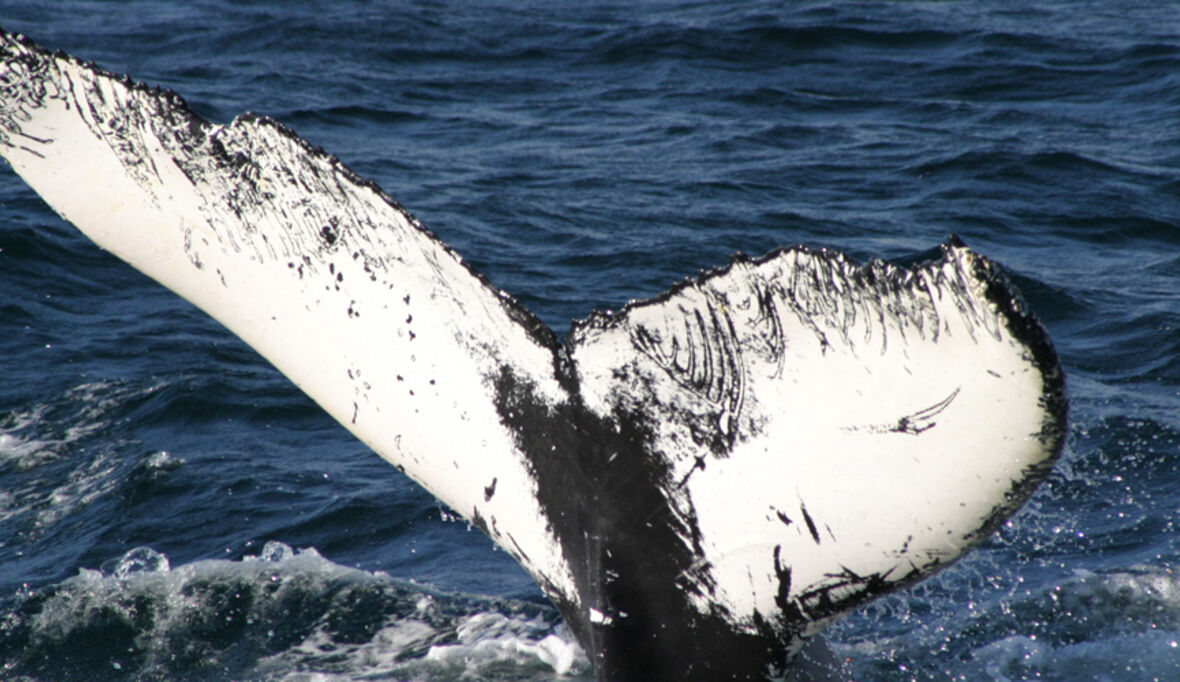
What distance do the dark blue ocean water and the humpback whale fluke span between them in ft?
5.40

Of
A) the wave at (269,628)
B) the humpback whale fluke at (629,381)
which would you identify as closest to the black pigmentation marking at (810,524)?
the humpback whale fluke at (629,381)

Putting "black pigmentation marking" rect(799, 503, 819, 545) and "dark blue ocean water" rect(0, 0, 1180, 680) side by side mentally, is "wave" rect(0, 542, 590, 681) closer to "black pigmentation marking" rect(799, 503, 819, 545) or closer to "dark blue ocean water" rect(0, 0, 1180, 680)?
"dark blue ocean water" rect(0, 0, 1180, 680)

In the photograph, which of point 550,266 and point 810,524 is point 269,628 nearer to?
point 810,524

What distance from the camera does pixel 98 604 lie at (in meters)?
4.45

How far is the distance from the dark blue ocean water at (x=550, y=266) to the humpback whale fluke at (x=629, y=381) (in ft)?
5.40

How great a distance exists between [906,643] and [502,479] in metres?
2.18

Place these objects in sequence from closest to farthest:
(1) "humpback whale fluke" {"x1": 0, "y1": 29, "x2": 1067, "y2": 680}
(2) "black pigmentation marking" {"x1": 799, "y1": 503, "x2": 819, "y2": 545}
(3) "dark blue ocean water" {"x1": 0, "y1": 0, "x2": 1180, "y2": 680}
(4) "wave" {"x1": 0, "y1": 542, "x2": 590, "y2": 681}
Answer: (1) "humpback whale fluke" {"x1": 0, "y1": 29, "x2": 1067, "y2": 680} < (2) "black pigmentation marking" {"x1": 799, "y1": 503, "x2": 819, "y2": 545} < (4) "wave" {"x1": 0, "y1": 542, "x2": 590, "y2": 681} < (3) "dark blue ocean water" {"x1": 0, "y1": 0, "x2": 1180, "y2": 680}

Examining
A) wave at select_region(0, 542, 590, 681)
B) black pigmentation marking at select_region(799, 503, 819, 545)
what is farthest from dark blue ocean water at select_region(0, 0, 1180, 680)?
black pigmentation marking at select_region(799, 503, 819, 545)

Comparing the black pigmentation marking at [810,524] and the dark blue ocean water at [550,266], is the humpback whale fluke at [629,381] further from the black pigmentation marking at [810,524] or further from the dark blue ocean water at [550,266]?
the dark blue ocean water at [550,266]

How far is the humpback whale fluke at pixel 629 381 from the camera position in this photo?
1844mm

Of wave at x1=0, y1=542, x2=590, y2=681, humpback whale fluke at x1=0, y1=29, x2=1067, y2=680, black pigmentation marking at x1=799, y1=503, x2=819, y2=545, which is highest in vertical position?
humpback whale fluke at x1=0, y1=29, x2=1067, y2=680

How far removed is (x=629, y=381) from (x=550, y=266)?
6.02 m

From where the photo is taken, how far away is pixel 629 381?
2178 millimetres

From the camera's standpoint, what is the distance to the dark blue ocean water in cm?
425
